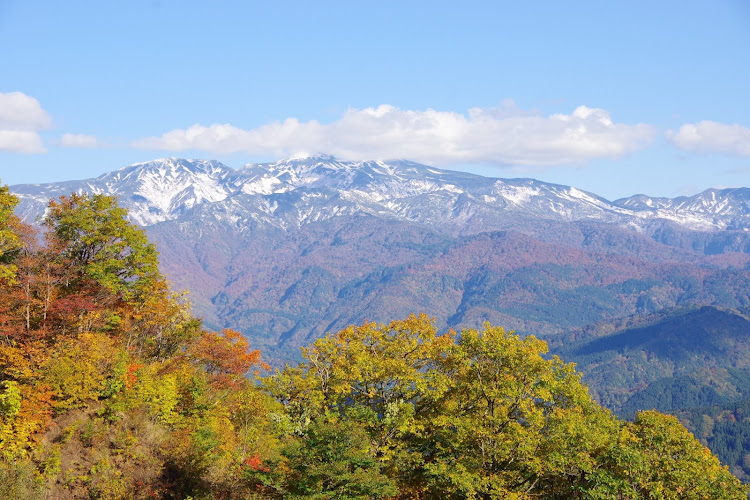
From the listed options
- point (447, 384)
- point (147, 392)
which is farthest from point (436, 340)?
point (147, 392)

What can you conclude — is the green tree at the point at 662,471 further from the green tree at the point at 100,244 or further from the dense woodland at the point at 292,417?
the green tree at the point at 100,244

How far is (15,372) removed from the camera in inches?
1521

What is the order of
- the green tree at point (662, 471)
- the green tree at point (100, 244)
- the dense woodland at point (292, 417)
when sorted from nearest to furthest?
the green tree at point (662, 471)
the dense woodland at point (292, 417)
the green tree at point (100, 244)

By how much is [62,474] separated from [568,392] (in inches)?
1284

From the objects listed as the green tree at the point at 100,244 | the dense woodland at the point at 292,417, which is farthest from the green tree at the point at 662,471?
the green tree at the point at 100,244

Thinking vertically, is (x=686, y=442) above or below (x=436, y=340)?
below

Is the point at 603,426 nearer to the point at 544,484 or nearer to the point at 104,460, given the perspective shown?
the point at 544,484

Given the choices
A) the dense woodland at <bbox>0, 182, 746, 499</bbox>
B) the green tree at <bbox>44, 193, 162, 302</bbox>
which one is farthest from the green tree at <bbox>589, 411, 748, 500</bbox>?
the green tree at <bbox>44, 193, 162, 302</bbox>

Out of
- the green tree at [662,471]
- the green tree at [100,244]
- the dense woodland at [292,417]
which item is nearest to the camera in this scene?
the green tree at [662,471]

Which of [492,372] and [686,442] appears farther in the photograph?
[492,372]

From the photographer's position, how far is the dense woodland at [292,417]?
34875 mm

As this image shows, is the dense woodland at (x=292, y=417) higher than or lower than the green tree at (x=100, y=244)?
lower

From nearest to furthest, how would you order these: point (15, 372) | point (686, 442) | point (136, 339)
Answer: point (686, 442) < point (15, 372) < point (136, 339)

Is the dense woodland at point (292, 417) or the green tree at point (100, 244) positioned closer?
the dense woodland at point (292, 417)
